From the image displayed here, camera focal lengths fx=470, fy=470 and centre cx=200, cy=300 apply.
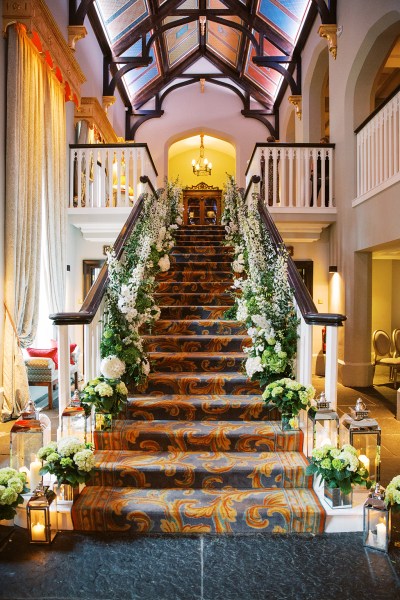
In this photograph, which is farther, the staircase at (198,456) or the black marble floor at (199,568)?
the staircase at (198,456)

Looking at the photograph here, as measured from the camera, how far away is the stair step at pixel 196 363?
431cm

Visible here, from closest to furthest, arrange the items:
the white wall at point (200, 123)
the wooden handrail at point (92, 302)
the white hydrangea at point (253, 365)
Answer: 1. the wooden handrail at point (92, 302)
2. the white hydrangea at point (253, 365)
3. the white wall at point (200, 123)

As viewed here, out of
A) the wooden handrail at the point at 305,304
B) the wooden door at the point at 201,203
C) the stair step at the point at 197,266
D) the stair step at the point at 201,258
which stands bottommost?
the wooden handrail at the point at 305,304

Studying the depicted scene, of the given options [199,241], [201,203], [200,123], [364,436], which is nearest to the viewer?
[364,436]

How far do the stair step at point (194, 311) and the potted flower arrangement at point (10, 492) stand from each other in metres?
2.70

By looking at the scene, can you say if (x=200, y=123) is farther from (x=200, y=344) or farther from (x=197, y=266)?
(x=200, y=344)

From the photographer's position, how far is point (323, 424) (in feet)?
10.7

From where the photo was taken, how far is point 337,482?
2756mm

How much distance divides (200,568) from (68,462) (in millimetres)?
967

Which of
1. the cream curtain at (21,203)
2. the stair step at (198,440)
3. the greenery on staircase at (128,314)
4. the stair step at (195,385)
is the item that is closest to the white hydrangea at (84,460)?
the stair step at (198,440)

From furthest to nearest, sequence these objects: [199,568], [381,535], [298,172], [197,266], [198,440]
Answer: [298,172] → [197,266] → [198,440] → [381,535] → [199,568]

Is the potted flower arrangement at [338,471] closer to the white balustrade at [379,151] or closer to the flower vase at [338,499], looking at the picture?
the flower vase at [338,499]

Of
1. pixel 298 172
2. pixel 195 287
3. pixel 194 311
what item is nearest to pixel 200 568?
pixel 194 311

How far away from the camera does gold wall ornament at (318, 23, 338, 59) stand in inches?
304
